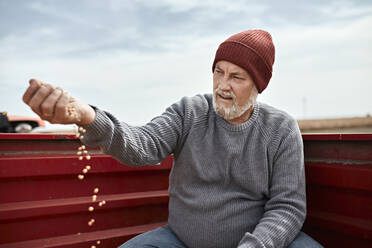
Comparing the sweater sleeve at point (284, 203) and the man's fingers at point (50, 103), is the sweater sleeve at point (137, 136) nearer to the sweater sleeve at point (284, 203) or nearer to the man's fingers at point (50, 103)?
the man's fingers at point (50, 103)

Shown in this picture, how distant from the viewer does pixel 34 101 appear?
3.67 ft

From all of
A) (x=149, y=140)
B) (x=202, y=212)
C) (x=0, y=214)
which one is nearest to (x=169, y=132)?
(x=149, y=140)

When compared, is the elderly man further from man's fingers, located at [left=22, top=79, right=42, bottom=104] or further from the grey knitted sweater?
man's fingers, located at [left=22, top=79, right=42, bottom=104]

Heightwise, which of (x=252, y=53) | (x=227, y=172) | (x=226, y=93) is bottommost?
(x=227, y=172)

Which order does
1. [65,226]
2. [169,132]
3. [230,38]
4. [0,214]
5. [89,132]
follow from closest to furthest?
1. [89,132]
2. [169,132]
3. [230,38]
4. [0,214]
5. [65,226]

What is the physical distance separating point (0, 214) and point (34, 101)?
123 cm

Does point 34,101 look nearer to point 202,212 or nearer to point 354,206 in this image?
point 202,212

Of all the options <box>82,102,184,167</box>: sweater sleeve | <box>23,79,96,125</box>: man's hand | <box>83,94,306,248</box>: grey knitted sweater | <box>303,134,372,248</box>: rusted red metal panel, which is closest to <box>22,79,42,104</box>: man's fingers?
<box>23,79,96,125</box>: man's hand

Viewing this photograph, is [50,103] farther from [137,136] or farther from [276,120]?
[276,120]

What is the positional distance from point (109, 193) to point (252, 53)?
128 cm

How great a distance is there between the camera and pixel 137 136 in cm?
157

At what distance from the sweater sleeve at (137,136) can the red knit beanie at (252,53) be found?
0.38 metres

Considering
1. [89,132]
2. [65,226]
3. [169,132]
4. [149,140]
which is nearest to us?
[89,132]

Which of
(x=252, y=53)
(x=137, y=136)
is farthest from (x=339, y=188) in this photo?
(x=137, y=136)
